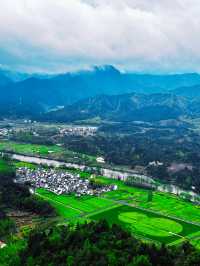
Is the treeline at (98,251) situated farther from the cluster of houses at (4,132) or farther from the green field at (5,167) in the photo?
the cluster of houses at (4,132)

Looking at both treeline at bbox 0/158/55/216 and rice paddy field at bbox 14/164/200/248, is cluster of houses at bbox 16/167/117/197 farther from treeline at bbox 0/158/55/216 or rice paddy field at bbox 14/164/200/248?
treeline at bbox 0/158/55/216

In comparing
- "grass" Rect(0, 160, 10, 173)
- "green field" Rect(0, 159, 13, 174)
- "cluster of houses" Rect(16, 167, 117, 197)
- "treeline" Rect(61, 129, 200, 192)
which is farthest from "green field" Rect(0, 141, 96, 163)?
"cluster of houses" Rect(16, 167, 117, 197)

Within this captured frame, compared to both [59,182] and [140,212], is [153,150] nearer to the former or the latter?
[59,182]

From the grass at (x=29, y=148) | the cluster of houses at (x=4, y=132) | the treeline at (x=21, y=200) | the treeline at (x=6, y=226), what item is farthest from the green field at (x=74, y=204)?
the cluster of houses at (x=4, y=132)

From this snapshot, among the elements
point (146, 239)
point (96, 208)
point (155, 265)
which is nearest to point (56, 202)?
point (96, 208)

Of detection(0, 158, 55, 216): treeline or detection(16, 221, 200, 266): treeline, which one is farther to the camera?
detection(0, 158, 55, 216): treeline

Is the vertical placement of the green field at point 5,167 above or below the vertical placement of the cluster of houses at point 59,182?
above
